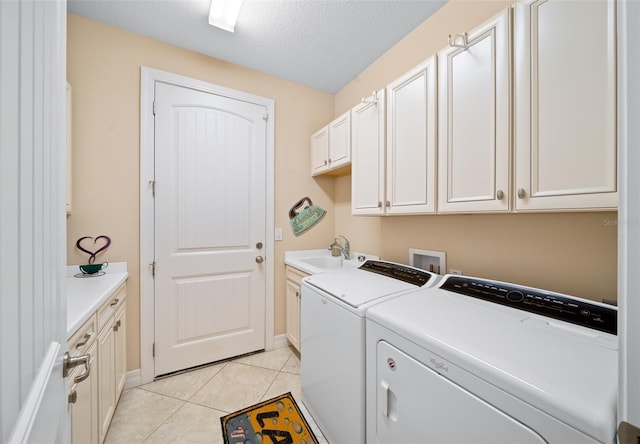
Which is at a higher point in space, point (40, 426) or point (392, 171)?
point (392, 171)

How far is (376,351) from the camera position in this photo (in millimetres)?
1080

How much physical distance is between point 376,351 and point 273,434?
946 mm

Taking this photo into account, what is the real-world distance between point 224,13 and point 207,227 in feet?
5.11

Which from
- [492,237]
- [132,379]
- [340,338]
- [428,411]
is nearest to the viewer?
[428,411]

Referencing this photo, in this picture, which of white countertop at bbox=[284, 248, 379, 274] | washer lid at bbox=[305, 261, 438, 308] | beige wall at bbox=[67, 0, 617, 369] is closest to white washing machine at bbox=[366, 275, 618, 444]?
washer lid at bbox=[305, 261, 438, 308]

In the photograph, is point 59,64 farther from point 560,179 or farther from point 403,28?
point 403,28

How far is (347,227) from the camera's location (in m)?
2.63

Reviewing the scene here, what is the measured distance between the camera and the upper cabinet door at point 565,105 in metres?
0.83

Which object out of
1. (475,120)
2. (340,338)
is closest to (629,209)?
(475,120)

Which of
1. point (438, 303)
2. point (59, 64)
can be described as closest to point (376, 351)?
point (438, 303)

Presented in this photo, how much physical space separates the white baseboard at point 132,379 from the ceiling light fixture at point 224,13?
260 centimetres

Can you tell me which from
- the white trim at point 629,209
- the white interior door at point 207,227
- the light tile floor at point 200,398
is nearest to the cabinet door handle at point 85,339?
the light tile floor at point 200,398

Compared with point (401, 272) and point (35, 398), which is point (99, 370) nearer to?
point (35, 398)

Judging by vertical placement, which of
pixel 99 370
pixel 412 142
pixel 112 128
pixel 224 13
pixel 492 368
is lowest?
pixel 99 370
